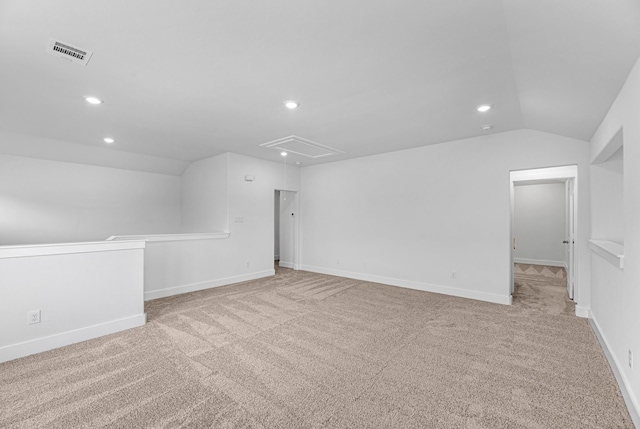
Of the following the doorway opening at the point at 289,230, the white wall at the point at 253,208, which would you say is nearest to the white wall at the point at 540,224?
the doorway opening at the point at 289,230

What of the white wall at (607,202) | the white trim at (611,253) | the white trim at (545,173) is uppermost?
the white trim at (545,173)

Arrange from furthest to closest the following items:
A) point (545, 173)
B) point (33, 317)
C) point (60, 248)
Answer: point (545, 173)
point (60, 248)
point (33, 317)

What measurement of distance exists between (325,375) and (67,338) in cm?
276

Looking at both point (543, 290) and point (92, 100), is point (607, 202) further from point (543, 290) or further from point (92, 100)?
point (92, 100)

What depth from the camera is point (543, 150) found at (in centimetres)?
409

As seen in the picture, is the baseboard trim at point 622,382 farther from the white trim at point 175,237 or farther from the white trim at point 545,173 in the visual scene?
the white trim at point 175,237

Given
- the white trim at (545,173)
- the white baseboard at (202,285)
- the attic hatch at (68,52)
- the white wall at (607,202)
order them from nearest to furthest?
the attic hatch at (68,52), the white wall at (607,202), the white trim at (545,173), the white baseboard at (202,285)

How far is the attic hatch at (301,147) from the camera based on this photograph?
15.8 ft

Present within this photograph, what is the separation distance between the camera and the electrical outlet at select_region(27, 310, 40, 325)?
9.04 ft

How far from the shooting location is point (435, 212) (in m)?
5.12

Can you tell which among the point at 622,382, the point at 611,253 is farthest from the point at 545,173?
the point at 622,382

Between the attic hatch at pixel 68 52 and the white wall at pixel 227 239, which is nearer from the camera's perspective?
the attic hatch at pixel 68 52

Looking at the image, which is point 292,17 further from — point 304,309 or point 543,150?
point 543,150

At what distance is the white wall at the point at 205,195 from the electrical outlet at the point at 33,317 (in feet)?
10.4
